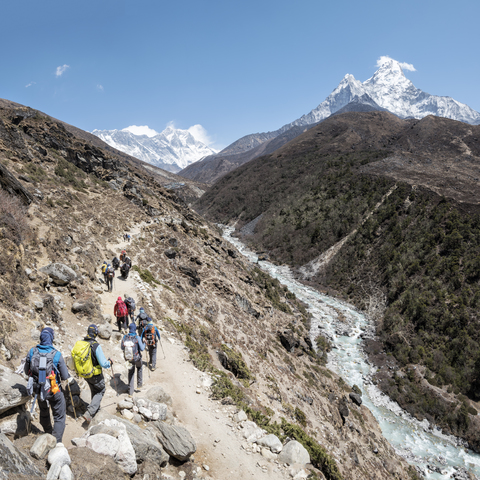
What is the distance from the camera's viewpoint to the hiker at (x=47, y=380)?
5.11m

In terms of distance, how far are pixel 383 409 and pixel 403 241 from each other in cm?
2734

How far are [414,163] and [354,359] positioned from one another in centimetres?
5530

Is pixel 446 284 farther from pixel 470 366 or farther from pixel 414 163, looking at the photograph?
pixel 414 163

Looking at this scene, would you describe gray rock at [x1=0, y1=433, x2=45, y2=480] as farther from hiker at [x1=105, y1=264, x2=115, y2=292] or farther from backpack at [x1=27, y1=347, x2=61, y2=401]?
hiker at [x1=105, y1=264, x2=115, y2=292]

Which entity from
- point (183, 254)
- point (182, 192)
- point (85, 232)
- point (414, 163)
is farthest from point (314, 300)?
point (182, 192)

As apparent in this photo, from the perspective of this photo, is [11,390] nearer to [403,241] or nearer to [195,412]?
[195,412]

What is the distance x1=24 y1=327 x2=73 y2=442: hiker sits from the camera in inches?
201

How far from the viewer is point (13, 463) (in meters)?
3.61

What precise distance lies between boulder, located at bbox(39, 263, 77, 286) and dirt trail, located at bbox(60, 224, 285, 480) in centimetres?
209

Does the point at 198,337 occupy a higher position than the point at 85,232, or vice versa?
the point at 85,232

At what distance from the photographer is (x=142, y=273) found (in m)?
19.4

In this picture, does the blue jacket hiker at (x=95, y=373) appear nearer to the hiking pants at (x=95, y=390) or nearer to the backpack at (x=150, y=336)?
the hiking pants at (x=95, y=390)

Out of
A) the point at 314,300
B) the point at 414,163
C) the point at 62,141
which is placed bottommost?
the point at 314,300

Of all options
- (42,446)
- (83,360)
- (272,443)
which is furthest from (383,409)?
(42,446)
